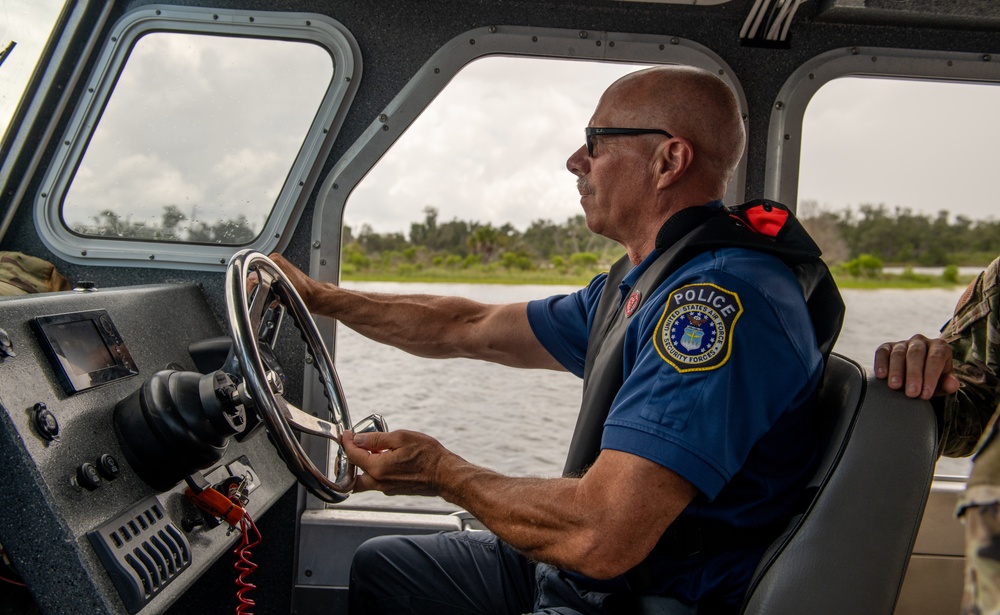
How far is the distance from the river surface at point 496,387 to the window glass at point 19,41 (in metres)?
1.04

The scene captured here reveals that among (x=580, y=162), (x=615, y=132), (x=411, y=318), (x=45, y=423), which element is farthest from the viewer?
(x=411, y=318)

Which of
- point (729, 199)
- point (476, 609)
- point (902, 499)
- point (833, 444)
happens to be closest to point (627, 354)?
point (833, 444)

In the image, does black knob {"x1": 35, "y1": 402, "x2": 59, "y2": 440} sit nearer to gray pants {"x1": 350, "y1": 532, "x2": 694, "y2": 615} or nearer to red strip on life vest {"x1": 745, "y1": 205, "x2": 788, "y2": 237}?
gray pants {"x1": 350, "y1": 532, "x2": 694, "y2": 615}

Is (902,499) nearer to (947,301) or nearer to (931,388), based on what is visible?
(931,388)

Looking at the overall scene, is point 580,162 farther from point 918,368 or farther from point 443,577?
point 443,577

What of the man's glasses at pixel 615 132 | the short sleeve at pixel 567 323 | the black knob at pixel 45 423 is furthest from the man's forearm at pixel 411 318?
the black knob at pixel 45 423

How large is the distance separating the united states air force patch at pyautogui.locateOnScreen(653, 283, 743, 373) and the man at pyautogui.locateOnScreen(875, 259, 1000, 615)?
300 mm

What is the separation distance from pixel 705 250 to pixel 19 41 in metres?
1.86

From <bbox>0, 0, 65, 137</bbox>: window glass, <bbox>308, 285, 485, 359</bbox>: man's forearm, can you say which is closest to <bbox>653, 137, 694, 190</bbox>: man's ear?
<bbox>308, 285, 485, 359</bbox>: man's forearm

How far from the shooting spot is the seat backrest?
117cm

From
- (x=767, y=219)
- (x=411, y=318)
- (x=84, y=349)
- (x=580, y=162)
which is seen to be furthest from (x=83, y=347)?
(x=767, y=219)

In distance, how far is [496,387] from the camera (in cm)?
229

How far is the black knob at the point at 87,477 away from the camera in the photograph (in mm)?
1346

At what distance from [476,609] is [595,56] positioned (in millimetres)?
1535
